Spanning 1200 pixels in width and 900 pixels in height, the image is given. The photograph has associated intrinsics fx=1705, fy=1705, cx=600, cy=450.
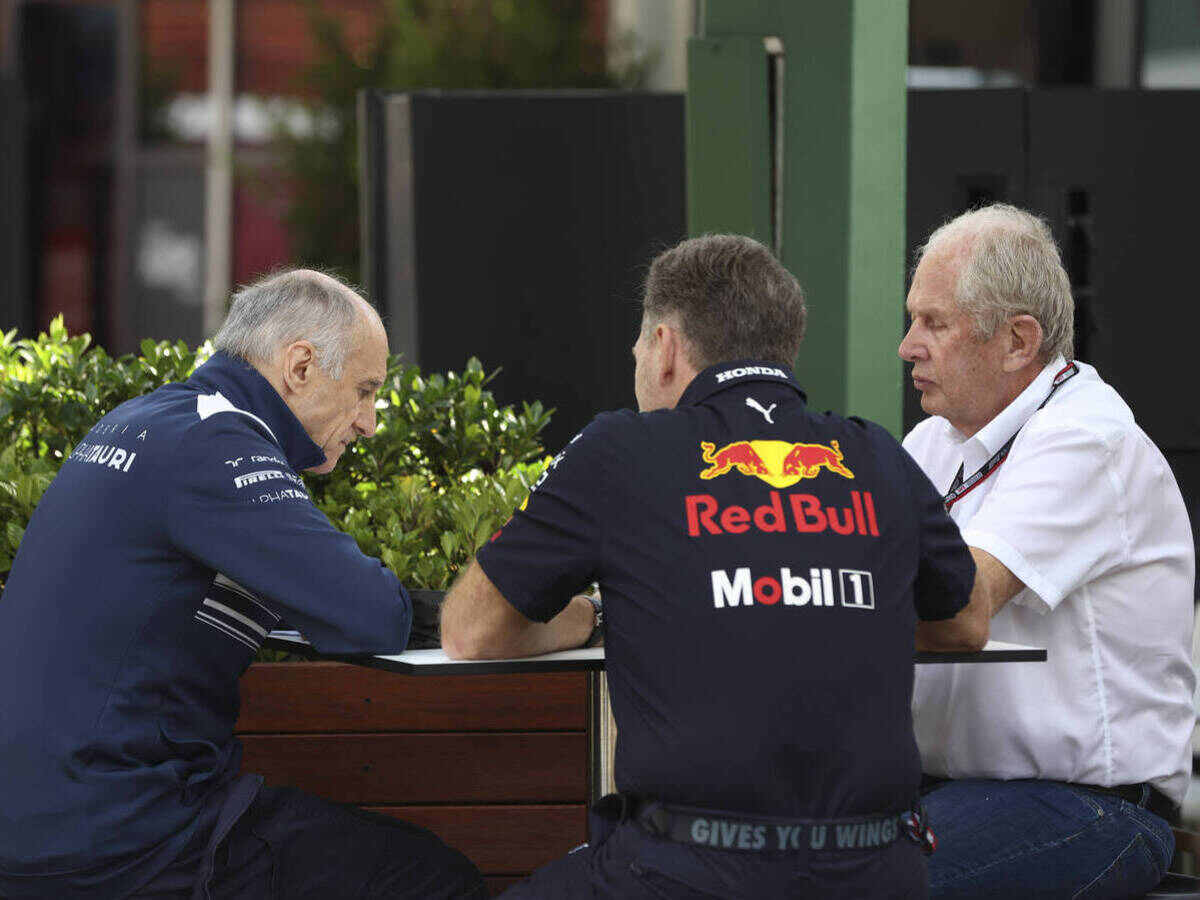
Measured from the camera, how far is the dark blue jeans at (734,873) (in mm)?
2160

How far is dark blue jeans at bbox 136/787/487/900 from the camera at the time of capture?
2.59 metres

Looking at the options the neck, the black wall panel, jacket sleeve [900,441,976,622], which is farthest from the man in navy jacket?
the black wall panel

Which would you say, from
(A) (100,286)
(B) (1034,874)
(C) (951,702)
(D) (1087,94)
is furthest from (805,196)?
(A) (100,286)

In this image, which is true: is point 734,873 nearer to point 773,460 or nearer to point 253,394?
point 773,460

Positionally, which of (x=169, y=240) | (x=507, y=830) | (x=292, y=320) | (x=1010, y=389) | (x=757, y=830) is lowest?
(x=507, y=830)

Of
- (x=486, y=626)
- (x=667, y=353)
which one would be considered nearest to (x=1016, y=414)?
(x=667, y=353)

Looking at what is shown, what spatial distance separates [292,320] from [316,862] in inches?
35.1

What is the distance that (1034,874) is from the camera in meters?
2.69

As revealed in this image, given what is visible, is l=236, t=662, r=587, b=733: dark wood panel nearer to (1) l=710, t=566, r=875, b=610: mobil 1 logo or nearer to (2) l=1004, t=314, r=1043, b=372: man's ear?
(2) l=1004, t=314, r=1043, b=372: man's ear

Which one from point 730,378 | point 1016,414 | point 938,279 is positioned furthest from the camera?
point 938,279

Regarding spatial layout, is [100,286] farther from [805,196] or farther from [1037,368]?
[1037,368]

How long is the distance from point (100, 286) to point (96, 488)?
43.4ft

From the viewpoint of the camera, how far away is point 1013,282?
310cm

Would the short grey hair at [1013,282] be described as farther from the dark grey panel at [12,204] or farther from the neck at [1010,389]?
the dark grey panel at [12,204]
